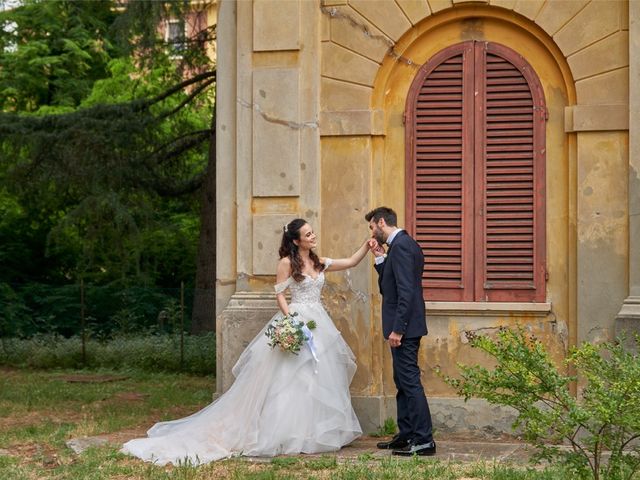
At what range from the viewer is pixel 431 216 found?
31.9 ft

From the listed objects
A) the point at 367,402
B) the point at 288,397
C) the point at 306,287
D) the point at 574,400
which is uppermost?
the point at 306,287

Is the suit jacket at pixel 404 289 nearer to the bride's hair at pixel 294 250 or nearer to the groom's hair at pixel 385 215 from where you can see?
the groom's hair at pixel 385 215

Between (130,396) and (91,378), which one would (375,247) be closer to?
(130,396)

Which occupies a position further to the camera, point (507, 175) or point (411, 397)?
point (507, 175)

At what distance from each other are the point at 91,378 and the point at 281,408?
6.48 metres

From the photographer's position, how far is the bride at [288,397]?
890 cm

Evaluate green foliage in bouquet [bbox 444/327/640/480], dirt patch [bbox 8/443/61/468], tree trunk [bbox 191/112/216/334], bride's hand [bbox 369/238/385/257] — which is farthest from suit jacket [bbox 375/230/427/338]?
tree trunk [bbox 191/112/216/334]

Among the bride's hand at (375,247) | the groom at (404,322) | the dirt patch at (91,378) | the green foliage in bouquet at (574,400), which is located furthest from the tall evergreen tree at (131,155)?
the green foliage in bouquet at (574,400)

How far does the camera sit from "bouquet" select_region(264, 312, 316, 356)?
901 cm

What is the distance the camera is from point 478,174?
9633 millimetres

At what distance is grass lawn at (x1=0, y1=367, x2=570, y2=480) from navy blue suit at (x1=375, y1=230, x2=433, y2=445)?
17.9 inches

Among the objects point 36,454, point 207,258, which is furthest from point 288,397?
point 207,258

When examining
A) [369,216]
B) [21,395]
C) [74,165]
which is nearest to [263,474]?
[369,216]

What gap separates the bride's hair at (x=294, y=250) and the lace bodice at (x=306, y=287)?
5cm
